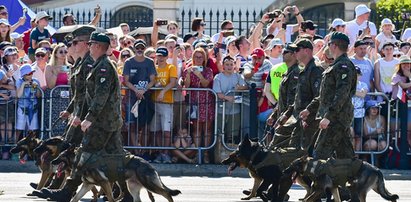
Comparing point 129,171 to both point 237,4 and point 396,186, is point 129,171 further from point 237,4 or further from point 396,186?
point 237,4

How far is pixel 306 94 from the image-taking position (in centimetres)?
1523

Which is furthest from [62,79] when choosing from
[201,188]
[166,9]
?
[166,9]

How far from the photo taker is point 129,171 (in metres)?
14.1

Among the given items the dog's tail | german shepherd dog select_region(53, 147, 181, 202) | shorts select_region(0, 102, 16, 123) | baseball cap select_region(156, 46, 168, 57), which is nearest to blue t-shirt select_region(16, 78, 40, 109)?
shorts select_region(0, 102, 16, 123)

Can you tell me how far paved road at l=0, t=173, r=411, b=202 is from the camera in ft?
52.5

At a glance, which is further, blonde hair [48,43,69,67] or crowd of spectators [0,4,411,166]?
crowd of spectators [0,4,411,166]

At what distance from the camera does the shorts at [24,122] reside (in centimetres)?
2041

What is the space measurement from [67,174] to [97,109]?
5.10ft

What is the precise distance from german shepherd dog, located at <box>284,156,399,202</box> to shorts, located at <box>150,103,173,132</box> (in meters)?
6.19

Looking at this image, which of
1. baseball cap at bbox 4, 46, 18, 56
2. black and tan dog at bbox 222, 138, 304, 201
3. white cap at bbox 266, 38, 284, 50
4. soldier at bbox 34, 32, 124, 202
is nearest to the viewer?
soldier at bbox 34, 32, 124, 202

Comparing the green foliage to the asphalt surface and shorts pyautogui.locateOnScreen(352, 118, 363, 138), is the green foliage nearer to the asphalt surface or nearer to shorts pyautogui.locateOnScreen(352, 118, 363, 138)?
shorts pyautogui.locateOnScreen(352, 118, 363, 138)

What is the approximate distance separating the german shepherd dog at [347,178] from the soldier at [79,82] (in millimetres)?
2661

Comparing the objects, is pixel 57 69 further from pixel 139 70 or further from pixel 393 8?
pixel 393 8

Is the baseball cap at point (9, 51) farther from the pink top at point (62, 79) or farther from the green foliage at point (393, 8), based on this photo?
the green foliage at point (393, 8)
